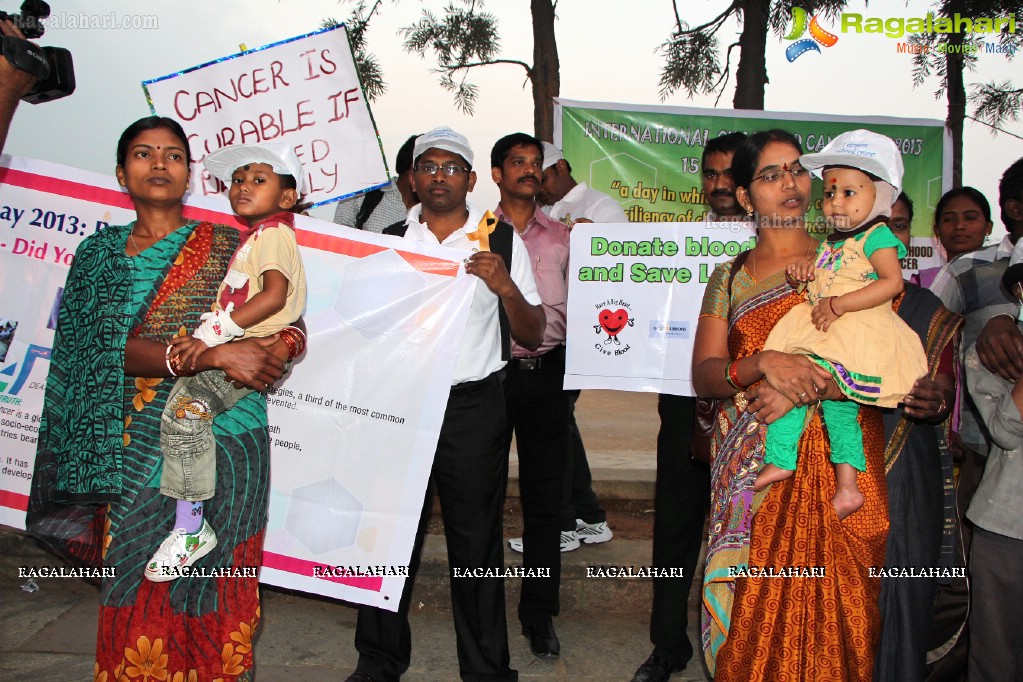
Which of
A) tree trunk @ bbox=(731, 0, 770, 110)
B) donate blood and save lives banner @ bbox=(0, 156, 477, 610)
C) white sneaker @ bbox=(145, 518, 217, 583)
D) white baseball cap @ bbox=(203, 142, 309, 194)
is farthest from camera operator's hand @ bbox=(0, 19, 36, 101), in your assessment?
tree trunk @ bbox=(731, 0, 770, 110)

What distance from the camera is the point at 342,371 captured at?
145 inches

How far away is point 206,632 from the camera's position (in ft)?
9.30

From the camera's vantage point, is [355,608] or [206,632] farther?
[355,608]

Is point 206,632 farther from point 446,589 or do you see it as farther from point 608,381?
point 608,381

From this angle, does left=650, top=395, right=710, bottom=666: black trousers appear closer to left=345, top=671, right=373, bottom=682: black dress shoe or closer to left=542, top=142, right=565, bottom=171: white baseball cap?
left=345, top=671, right=373, bottom=682: black dress shoe

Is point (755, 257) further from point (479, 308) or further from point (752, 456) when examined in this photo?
point (479, 308)

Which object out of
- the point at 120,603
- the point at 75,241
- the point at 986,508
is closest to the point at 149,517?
the point at 120,603

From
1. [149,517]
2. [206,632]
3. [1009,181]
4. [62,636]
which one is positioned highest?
[1009,181]

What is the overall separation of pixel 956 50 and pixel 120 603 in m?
9.18

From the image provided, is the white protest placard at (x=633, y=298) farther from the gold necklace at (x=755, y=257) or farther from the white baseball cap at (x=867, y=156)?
the white baseball cap at (x=867, y=156)

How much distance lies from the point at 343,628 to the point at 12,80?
10.1ft

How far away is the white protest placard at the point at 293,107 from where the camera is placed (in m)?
4.39

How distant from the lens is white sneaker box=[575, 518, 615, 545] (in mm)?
5102

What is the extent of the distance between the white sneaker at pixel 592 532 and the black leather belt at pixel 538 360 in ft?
4.25
